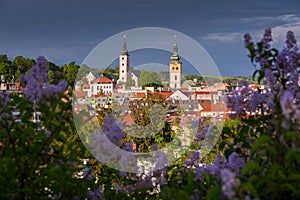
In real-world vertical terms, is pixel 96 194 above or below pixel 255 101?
below

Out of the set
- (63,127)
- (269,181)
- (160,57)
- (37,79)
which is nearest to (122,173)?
(63,127)

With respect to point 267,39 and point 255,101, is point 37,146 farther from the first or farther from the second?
point 267,39

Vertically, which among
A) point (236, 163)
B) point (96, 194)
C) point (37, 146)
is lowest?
point (96, 194)

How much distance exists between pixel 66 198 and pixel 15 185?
313 millimetres

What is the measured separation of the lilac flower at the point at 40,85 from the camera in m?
2.64

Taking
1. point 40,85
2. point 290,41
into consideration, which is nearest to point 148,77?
point 290,41

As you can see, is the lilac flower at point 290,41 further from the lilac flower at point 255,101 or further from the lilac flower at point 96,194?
the lilac flower at point 96,194

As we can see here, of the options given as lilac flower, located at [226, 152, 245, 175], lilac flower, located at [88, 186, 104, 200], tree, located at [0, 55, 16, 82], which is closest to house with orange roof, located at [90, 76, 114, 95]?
lilac flower, located at [88, 186, 104, 200]

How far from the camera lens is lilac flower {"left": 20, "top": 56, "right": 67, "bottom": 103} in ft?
8.65

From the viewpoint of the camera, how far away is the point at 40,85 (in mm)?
2660

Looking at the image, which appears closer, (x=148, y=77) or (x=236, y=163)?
(x=236, y=163)

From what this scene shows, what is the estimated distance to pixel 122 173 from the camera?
10.4 feet

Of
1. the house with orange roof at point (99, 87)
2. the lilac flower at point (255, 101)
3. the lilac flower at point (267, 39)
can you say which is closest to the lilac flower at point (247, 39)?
the lilac flower at point (267, 39)

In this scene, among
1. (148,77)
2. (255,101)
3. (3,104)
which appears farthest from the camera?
(148,77)
